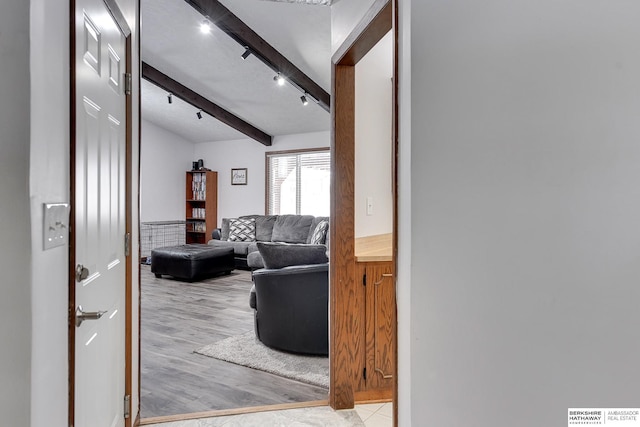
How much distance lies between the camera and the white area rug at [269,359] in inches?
108

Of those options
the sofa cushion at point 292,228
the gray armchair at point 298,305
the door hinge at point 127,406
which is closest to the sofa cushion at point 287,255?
the gray armchair at point 298,305

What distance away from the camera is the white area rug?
9.04 ft

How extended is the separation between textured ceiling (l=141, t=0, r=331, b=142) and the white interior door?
8.86 ft

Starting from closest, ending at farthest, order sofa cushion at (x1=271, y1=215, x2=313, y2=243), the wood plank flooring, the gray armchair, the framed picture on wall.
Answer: the wood plank flooring → the gray armchair → sofa cushion at (x1=271, y1=215, x2=313, y2=243) → the framed picture on wall

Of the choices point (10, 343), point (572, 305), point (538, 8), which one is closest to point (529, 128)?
point (538, 8)

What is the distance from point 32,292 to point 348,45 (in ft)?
5.61

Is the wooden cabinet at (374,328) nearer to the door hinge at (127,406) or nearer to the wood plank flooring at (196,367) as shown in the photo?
the wood plank flooring at (196,367)

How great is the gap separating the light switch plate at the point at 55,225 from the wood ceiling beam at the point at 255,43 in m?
3.52

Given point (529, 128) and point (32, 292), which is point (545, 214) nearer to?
point (529, 128)

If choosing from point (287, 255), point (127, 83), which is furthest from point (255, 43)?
point (127, 83)

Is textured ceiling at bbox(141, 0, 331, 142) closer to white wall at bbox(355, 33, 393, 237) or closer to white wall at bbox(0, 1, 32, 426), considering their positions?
white wall at bbox(355, 33, 393, 237)

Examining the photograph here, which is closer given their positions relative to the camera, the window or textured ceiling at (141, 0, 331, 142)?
textured ceiling at (141, 0, 331, 142)

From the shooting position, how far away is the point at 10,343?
2.91 feet

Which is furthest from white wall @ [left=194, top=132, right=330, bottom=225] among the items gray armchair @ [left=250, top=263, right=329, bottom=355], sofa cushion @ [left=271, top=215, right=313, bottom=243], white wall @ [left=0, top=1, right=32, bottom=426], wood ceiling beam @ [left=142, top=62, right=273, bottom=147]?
white wall @ [left=0, top=1, right=32, bottom=426]
